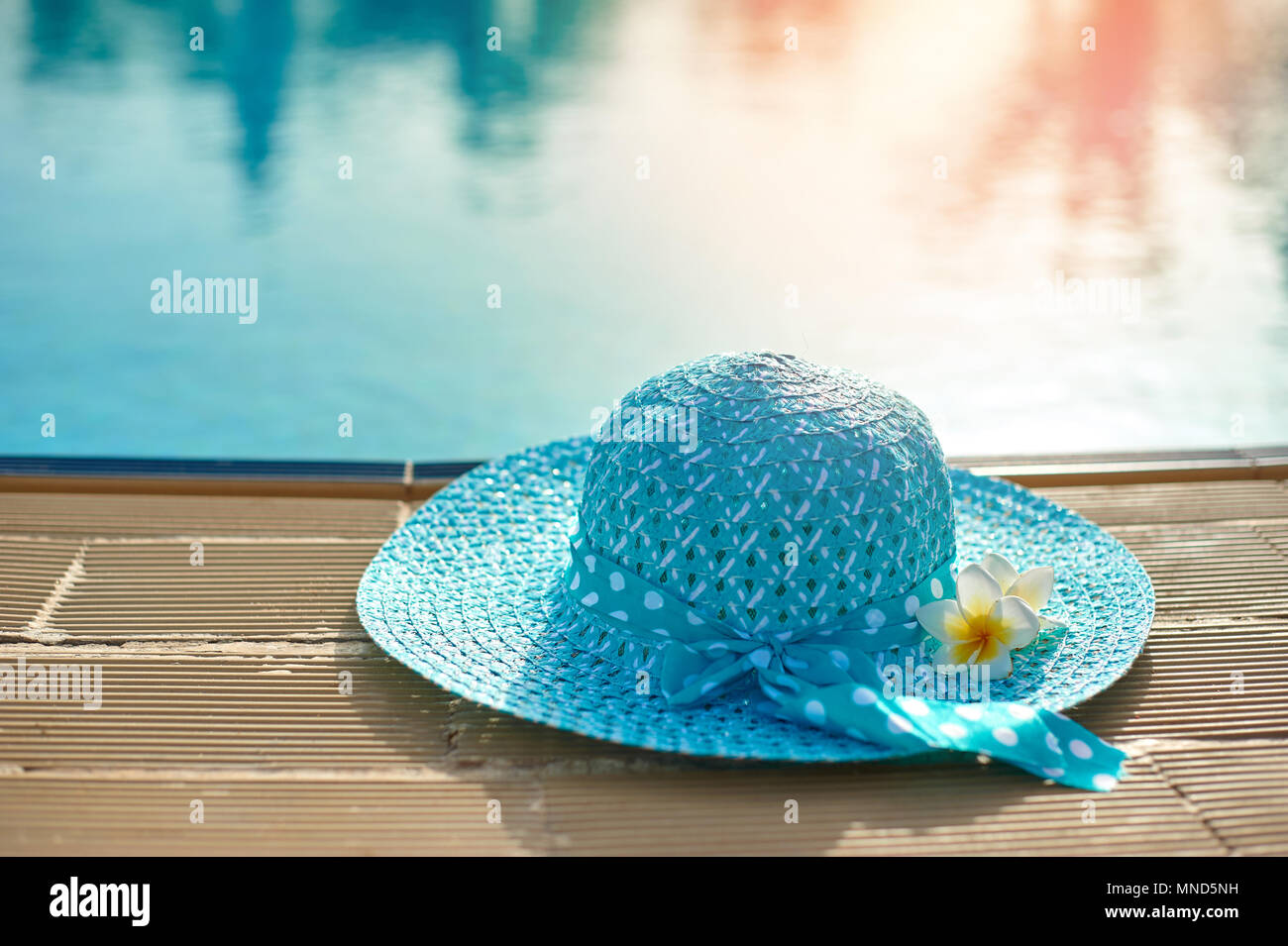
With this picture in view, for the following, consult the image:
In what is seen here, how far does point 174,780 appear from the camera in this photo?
1.22 metres

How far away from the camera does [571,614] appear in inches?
57.0

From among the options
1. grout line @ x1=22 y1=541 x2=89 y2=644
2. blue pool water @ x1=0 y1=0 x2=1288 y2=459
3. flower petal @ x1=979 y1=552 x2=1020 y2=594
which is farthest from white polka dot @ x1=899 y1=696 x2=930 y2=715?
blue pool water @ x1=0 y1=0 x2=1288 y2=459

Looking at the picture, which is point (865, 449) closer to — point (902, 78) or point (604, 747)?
point (604, 747)

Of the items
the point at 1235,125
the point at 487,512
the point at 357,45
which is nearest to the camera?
the point at 487,512

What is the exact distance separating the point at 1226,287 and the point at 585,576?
347 centimetres

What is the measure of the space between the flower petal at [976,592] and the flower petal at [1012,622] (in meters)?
0.01

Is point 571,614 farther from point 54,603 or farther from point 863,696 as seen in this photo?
point 54,603

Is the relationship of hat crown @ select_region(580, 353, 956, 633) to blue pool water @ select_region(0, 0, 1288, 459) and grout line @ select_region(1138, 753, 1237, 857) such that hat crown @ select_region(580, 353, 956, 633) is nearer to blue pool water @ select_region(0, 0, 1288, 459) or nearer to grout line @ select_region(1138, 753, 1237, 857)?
grout line @ select_region(1138, 753, 1237, 857)

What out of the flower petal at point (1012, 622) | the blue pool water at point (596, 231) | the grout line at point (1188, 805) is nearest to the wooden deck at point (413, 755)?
the grout line at point (1188, 805)

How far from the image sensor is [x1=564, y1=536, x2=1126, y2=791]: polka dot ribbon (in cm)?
120

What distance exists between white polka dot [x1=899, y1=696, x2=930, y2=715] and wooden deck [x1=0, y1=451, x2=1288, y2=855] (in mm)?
61

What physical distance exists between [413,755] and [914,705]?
499mm

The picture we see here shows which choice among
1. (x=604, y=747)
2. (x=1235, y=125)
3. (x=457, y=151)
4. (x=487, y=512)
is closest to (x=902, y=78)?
(x=1235, y=125)
